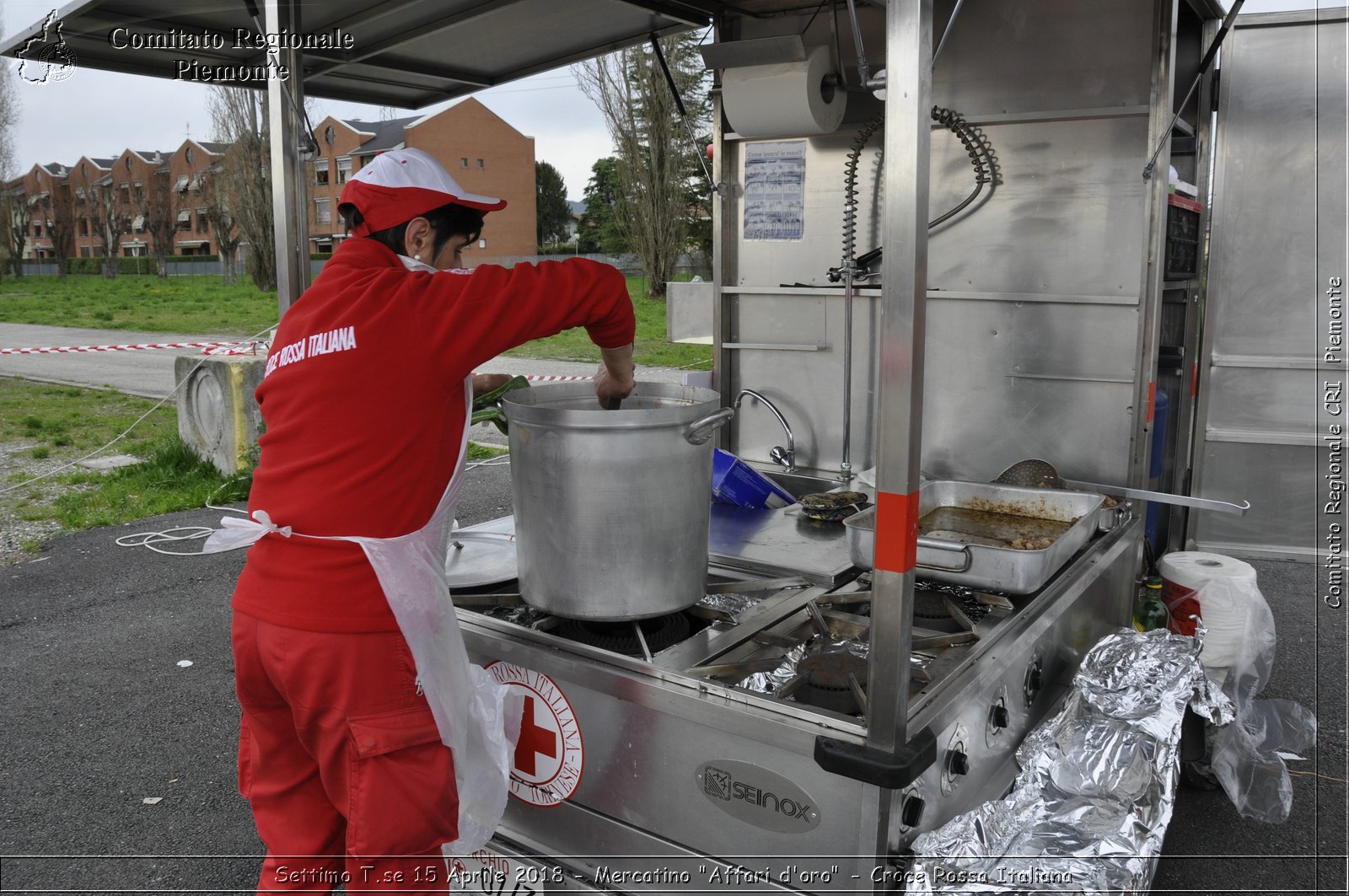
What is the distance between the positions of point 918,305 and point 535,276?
72 centimetres

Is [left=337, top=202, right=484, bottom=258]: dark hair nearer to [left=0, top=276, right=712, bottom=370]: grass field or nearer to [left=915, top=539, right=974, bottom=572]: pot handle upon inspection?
[left=915, top=539, right=974, bottom=572]: pot handle

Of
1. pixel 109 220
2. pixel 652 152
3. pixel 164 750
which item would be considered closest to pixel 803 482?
pixel 164 750

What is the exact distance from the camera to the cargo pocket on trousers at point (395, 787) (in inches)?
70.7

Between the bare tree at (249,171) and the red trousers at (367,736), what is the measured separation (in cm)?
2194

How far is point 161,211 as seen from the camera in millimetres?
42375

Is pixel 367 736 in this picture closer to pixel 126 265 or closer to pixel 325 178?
pixel 325 178

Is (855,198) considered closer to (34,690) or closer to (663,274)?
(34,690)

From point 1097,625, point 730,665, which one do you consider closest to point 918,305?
point 730,665

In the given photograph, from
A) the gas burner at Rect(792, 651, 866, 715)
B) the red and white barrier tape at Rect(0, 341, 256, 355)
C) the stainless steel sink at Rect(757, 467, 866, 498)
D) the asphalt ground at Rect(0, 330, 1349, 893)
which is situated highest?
the red and white barrier tape at Rect(0, 341, 256, 355)

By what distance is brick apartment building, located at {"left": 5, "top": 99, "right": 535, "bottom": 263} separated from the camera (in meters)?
36.1

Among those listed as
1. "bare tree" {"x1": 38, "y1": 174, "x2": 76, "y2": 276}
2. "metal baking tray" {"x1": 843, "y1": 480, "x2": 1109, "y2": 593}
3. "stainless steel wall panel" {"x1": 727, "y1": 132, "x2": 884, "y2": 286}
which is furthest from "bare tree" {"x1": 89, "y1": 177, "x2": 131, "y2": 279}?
"metal baking tray" {"x1": 843, "y1": 480, "x2": 1109, "y2": 593}

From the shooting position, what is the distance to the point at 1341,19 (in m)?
5.03

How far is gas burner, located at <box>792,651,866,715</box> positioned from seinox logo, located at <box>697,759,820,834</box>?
179 mm

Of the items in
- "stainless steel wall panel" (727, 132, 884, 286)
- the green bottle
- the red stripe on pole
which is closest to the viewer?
the red stripe on pole
